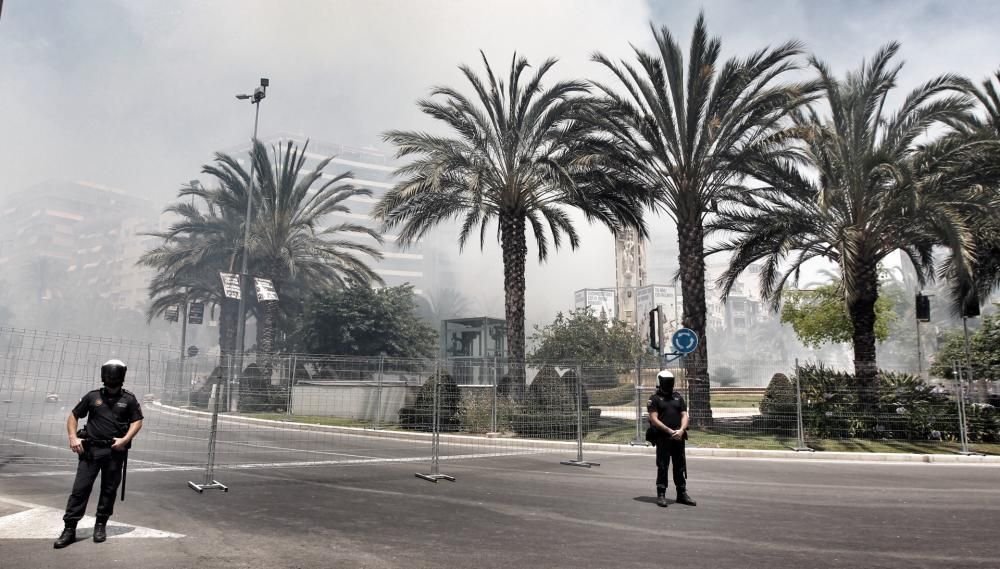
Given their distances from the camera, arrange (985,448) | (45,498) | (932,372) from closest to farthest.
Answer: (45,498) → (985,448) → (932,372)

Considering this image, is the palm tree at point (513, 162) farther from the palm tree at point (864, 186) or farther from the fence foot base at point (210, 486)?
the fence foot base at point (210, 486)

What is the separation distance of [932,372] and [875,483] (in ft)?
46.0

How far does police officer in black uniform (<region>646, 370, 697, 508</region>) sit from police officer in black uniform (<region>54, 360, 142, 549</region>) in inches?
217

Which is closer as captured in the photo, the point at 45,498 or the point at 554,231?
the point at 45,498

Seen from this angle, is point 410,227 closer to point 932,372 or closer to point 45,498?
point 45,498

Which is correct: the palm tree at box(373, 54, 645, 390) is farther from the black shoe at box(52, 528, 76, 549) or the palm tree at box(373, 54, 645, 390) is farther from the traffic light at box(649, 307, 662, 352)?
the black shoe at box(52, 528, 76, 549)

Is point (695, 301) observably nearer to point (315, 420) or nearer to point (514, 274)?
point (514, 274)

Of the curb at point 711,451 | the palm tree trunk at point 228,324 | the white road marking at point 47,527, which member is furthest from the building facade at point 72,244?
the white road marking at point 47,527

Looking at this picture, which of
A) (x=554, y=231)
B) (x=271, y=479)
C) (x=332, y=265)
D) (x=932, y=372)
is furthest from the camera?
(x=332, y=265)

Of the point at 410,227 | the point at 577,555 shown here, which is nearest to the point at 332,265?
the point at 410,227

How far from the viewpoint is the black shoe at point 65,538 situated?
17.5ft

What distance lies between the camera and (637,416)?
15.9 meters

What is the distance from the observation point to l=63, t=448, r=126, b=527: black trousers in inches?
213

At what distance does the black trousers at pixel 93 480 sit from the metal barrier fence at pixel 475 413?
428cm
